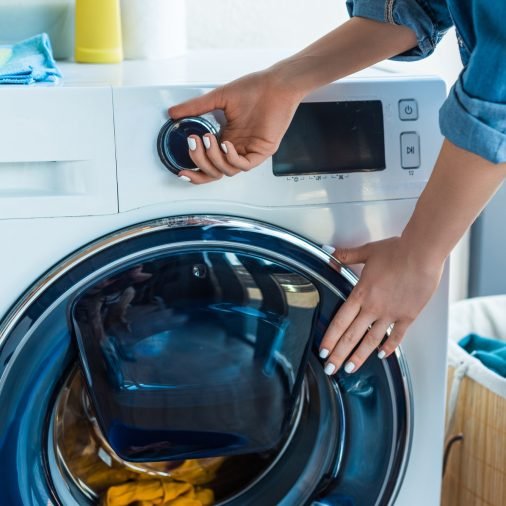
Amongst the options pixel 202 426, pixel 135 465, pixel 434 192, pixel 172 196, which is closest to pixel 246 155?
pixel 172 196

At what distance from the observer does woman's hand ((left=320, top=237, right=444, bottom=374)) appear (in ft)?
2.90

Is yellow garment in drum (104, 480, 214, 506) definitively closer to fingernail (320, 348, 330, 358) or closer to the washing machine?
the washing machine

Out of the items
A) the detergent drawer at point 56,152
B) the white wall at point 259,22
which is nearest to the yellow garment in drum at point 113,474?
the detergent drawer at point 56,152

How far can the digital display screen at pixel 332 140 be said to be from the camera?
0.90 metres

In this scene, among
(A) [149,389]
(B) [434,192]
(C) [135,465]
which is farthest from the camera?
(C) [135,465]

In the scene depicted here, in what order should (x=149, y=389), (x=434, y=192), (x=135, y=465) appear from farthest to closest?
(x=135, y=465), (x=149, y=389), (x=434, y=192)

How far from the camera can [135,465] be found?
105 cm

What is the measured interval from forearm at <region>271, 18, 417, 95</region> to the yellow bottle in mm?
353

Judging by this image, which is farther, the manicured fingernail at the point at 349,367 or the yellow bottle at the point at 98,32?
the yellow bottle at the point at 98,32

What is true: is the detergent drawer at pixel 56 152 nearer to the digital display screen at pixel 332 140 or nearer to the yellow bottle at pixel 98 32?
the digital display screen at pixel 332 140

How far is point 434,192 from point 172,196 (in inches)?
10.4

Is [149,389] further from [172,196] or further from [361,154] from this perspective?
[361,154]

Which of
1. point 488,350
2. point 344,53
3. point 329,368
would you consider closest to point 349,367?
point 329,368

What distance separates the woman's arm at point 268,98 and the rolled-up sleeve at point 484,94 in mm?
184
